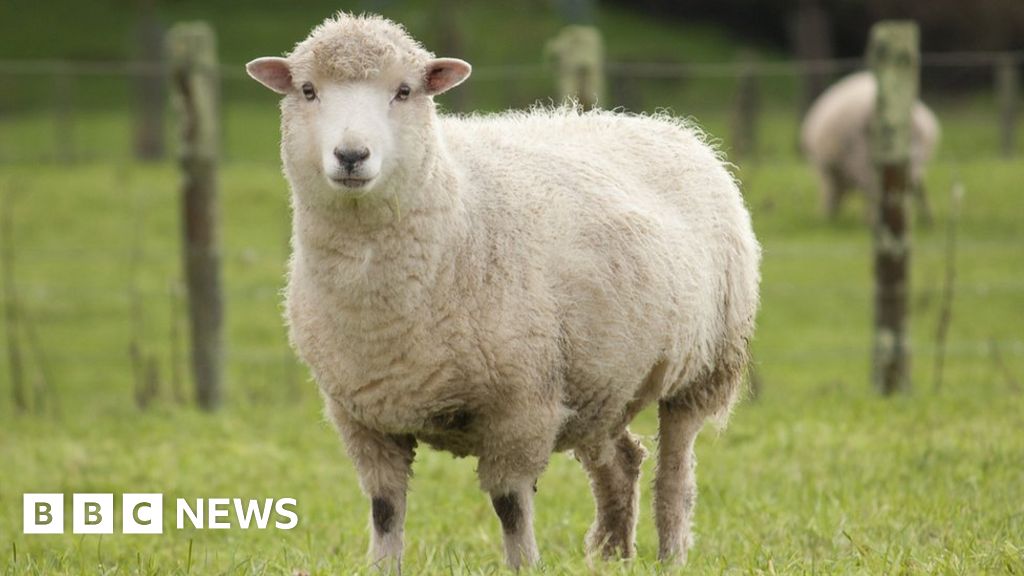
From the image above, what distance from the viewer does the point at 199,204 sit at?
30.6 feet

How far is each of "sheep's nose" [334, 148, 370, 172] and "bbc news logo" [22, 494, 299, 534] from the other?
227cm

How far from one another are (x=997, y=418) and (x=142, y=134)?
710 inches

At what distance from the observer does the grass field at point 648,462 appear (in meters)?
5.30

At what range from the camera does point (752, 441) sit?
7922mm

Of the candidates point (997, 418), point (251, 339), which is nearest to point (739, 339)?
point (997, 418)

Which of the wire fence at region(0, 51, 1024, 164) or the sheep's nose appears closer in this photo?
the sheep's nose

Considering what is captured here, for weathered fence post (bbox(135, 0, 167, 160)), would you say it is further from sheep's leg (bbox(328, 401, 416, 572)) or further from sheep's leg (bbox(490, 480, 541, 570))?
sheep's leg (bbox(490, 480, 541, 570))

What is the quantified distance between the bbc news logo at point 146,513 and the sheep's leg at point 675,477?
1.52m

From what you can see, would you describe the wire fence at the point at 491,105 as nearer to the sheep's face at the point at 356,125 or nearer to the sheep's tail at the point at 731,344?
the sheep's tail at the point at 731,344

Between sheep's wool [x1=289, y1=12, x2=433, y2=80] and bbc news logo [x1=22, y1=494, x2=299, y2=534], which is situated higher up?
sheep's wool [x1=289, y1=12, x2=433, y2=80]

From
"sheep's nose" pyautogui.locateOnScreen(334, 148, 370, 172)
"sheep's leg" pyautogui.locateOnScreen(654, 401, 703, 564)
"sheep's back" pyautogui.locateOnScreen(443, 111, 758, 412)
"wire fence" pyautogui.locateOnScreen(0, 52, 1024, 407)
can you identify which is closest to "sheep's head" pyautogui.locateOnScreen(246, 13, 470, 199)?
"sheep's nose" pyautogui.locateOnScreen(334, 148, 370, 172)

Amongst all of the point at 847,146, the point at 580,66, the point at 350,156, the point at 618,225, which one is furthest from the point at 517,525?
the point at 847,146

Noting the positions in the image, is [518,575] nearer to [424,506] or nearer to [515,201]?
[515,201]

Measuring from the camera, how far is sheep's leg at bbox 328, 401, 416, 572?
5055mm
